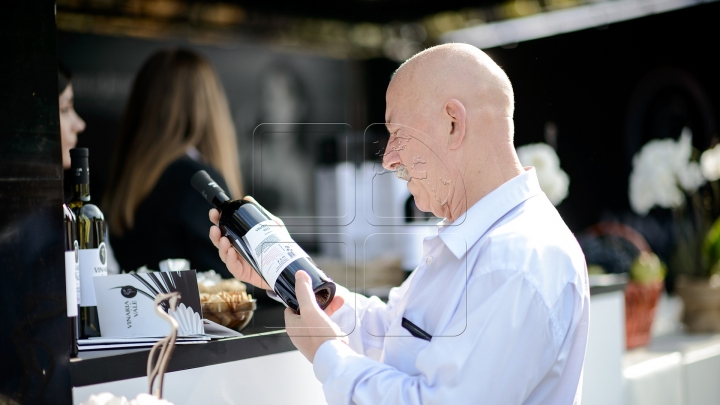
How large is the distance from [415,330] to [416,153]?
11.0 inches

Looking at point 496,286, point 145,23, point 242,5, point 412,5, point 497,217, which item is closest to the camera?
point 496,286

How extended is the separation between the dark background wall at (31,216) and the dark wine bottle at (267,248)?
0.93 ft

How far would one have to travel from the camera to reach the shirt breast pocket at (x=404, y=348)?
1083mm

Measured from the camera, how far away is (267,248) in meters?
1.09

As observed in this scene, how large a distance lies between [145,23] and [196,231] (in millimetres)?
2004

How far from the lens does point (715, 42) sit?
13.2 feet

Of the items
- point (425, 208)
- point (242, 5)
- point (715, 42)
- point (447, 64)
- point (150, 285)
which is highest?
point (242, 5)

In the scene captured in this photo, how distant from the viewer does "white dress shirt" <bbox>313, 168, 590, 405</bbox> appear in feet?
3.10

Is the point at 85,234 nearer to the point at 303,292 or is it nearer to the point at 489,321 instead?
the point at 303,292

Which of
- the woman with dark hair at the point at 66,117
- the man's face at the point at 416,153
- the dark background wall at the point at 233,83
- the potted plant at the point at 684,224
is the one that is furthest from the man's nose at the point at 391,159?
the dark background wall at the point at 233,83

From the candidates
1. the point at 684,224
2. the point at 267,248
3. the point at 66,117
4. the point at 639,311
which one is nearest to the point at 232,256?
the point at 267,248

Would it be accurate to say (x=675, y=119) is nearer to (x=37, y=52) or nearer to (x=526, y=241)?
(x=526, y=241)

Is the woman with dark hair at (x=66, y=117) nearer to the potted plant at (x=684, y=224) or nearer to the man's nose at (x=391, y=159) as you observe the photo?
the man's nose at (x=391, y=159)

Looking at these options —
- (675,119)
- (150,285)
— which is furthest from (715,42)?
(150,285)
